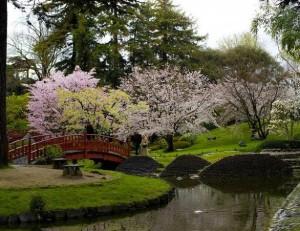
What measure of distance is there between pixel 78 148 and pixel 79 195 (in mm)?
14050

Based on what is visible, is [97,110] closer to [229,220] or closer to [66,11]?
[66,11]

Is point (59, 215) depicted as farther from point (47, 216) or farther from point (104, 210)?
point (104, 210)

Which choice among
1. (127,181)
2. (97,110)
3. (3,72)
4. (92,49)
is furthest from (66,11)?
(92,49)

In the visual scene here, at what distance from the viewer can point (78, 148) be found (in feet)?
107

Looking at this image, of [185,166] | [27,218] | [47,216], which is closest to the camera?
[27,218]

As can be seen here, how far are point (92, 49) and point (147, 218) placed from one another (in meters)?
34.1

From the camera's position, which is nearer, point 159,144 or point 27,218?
point 27,218

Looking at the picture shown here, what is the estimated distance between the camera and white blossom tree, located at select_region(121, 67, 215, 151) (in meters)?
42.5

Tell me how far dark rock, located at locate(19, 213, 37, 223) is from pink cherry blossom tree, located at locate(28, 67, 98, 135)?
858 inches

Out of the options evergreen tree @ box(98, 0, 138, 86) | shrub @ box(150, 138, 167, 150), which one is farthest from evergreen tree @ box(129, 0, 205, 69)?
shrub @ box(150, 138, 167, 150)

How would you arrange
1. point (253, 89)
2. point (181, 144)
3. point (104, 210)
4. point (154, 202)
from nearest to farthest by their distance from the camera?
point (104, 210) < point (154, 202) < point (253, 89) < point (181, 144)

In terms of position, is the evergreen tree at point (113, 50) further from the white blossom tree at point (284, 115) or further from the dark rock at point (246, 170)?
the dark rock at point (246, 170)

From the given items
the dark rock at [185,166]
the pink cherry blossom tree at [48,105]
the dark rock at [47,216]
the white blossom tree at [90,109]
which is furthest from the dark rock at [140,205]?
the pink cherry blossom tree at [48,105]

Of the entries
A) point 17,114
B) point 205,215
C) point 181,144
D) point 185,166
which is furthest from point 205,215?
point 181,144
